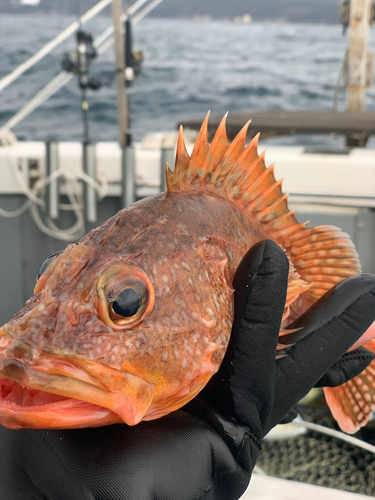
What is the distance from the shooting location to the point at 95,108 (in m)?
17.5

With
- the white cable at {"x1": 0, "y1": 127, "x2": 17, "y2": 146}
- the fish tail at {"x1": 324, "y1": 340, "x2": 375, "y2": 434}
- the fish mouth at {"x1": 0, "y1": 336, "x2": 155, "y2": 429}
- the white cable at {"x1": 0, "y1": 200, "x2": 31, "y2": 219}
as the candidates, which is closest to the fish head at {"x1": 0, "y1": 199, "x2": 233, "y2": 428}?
the fish mouth at {"x1": 0, "y1": 336, "x2": 155, "y2": 429}

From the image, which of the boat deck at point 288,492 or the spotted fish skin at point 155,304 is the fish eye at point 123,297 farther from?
the boat deck at point 288,492

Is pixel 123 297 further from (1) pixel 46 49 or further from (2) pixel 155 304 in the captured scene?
(1) pixel 46 49

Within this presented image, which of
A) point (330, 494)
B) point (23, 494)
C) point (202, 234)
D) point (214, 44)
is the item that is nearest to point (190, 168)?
point (202, 234)

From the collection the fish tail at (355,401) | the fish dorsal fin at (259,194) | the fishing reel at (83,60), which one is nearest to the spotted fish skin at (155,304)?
the fish dorsal fin at (259,194)

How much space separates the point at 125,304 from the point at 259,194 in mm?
779

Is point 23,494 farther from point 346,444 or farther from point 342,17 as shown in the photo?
point 342,17

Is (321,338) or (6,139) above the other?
(321,338)

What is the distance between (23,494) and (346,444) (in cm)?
319

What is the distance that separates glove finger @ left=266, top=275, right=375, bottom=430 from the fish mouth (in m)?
0.57

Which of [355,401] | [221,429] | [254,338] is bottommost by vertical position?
[355,401]

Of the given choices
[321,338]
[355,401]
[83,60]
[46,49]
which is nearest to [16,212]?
[83,60]

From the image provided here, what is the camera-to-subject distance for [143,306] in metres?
1.24

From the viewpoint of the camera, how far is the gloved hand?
3.92 feet
